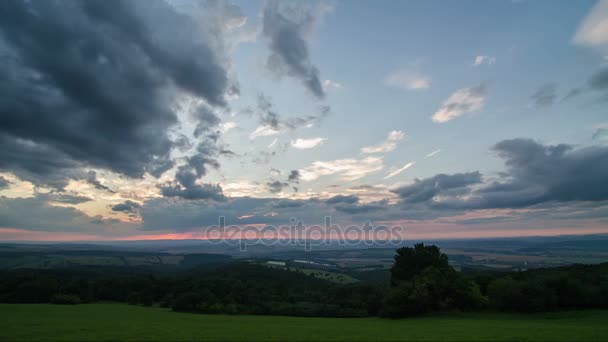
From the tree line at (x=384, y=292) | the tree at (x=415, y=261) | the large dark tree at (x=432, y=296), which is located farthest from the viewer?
the tree at (x=415, y=261)

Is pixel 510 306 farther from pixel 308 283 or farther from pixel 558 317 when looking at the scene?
pixel 308 283

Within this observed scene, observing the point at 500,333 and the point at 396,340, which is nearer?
the point at 396,340

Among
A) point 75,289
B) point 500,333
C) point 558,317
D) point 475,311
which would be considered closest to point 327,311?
point 475,311

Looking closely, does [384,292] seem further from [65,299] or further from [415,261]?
[65,299]

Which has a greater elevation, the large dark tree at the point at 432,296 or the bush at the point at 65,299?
the large dark tree at the point at 432,296

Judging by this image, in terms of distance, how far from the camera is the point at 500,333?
22906mm

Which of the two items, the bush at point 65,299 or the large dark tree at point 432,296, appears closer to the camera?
the large dark tree at point 432,296

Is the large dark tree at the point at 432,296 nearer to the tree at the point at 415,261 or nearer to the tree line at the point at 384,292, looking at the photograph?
the tree line at the point at 384,292

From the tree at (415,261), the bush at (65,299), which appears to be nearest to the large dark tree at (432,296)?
the tree at (415,261)

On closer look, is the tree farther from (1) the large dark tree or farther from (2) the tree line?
(1) the large dark tree

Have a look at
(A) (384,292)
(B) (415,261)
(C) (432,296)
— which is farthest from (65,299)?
(C) (432,296)

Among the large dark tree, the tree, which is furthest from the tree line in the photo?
the tree

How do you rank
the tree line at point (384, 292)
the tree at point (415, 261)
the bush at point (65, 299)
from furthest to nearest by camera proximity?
the bush at point (65, 299), the tree at point (415, 261), the tree line at point (384, 292)

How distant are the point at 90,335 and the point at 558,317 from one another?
46443 mm
